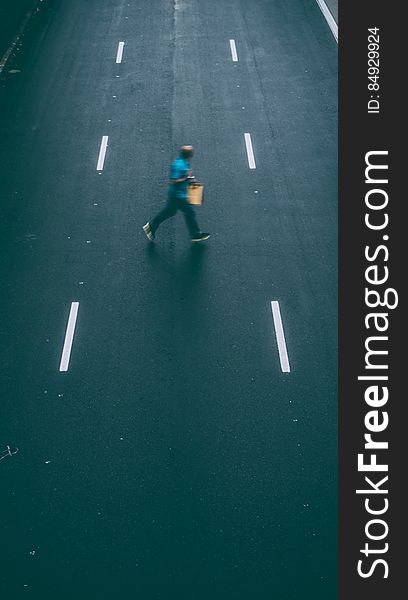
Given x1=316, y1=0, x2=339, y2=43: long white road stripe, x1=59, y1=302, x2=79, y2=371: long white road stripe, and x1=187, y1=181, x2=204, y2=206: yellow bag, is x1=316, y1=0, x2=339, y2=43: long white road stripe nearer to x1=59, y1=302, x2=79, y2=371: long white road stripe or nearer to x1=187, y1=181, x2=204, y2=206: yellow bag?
x1=187, y1=181, x2=204, y2=206: yellow bag

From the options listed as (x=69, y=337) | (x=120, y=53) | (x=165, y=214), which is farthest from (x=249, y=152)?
(x=120, y=53)

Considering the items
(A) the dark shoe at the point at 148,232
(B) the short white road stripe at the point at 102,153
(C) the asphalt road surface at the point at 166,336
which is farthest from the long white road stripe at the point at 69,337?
(B) the short white road stripe at the point at 102,153

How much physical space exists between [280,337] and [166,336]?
5.94ft

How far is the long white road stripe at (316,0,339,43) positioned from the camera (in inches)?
774

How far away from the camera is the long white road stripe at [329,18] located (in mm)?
19672

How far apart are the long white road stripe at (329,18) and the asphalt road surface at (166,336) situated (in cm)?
226

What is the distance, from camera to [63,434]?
8.64 meters

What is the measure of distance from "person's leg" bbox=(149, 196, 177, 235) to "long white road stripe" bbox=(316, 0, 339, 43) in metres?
11.0

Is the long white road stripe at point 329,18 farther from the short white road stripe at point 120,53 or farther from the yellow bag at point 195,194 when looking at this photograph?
the yellow bag at point 195,194

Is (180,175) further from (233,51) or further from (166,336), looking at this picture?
(233,51)

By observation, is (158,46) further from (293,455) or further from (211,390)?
(293,455)

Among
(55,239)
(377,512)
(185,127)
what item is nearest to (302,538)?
(377,512)

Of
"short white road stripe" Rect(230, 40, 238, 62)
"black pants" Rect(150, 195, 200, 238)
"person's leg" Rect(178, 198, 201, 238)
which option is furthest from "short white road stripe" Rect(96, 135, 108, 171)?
"short white road stripe" Rect(230, 40, 238, 62)

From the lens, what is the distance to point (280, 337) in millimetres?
10031
